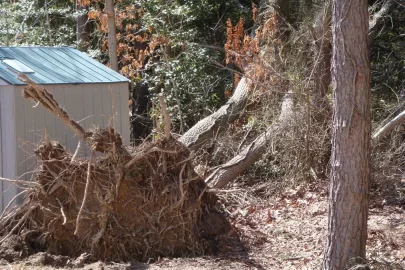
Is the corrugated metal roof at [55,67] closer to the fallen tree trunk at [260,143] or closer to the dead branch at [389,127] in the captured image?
the fallen tree trunk at [260,143]

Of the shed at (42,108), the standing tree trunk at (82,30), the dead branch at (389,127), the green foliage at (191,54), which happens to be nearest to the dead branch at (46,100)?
the shed at (42,108)

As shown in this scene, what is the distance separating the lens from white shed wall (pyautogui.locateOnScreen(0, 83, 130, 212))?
9.01 m

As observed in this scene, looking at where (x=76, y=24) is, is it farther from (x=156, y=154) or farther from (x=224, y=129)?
(x=156, y=154)

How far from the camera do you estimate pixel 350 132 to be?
7.37 m

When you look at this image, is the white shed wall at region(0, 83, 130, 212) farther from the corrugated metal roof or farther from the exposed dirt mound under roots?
the exposed dirt mound under roots

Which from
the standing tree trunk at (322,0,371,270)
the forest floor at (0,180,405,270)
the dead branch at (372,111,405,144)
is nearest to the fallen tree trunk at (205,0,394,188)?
the forest floor at (0,180,405,270)

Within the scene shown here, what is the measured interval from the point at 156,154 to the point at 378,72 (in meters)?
6.42

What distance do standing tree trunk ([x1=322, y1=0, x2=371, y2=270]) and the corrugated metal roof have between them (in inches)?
149

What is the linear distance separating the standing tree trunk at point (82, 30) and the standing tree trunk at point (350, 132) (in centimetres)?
1157

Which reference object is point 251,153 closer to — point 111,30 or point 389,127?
point 389,127

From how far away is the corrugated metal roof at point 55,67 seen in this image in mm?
9432

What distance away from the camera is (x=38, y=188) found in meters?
8.88

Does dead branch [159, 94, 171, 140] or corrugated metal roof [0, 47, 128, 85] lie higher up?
corrugated metal roof [0, 47, 128, 85]

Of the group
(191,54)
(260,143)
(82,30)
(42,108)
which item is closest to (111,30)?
(191,54)
